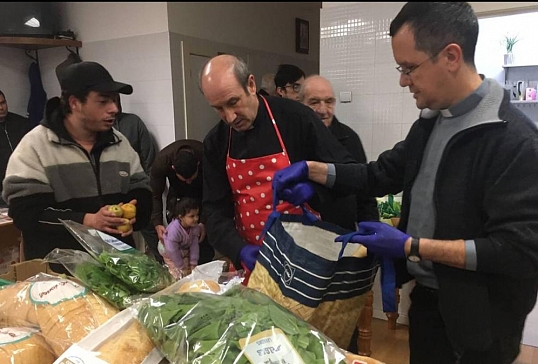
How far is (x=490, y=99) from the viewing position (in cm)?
69

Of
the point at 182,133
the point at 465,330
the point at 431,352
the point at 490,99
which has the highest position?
the point at 490,99

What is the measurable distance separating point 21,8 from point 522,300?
1.16 m

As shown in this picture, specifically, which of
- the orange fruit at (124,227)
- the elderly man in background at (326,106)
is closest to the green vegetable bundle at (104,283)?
the orange fruit at (124,227)

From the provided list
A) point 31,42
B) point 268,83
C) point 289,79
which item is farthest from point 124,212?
point 268,83

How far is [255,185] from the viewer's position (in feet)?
3.35

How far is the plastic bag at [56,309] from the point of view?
0.61 meters

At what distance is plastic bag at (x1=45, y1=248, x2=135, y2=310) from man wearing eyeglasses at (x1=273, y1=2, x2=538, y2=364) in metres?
0.38

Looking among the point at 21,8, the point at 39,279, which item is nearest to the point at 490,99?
the point at 39,279

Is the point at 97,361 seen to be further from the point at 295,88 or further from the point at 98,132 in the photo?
the point at 295,88

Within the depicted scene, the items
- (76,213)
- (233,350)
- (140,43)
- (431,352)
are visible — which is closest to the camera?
(233,350)

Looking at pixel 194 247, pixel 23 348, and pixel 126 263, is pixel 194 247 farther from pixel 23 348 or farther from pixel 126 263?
pixel 23 348

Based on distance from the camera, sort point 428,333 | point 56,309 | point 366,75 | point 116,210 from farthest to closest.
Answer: point 366,75
point 116,210
point 428,333
point 56,309

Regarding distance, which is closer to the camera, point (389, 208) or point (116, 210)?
point (116, 210)

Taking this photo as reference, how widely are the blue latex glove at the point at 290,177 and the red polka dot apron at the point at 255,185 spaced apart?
13 cm
